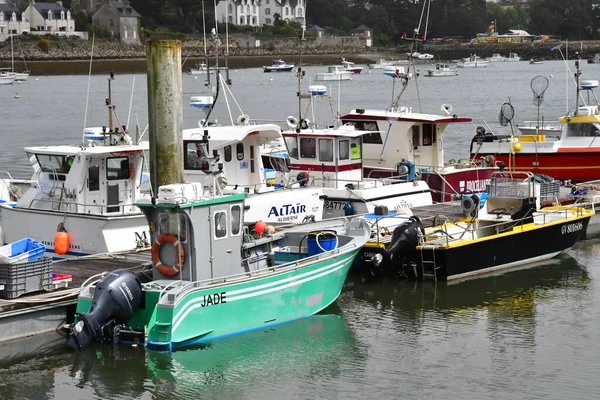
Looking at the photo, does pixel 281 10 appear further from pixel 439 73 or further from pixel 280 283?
pixel 280 283

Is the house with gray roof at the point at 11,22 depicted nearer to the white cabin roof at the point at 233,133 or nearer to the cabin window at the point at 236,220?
the white cabin roof at the point at 233,133

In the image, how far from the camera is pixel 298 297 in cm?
1708

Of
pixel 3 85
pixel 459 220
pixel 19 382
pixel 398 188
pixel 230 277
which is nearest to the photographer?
pixel 19 382

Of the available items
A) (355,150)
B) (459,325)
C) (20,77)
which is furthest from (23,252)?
(20,77)

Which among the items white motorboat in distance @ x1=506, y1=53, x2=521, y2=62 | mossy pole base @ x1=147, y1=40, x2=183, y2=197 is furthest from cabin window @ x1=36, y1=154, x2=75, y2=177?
white motorboat in distance @ x1=506, y1=53, x2=521, y2=62

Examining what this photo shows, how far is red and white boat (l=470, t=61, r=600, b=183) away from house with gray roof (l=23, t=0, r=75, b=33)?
105 metres

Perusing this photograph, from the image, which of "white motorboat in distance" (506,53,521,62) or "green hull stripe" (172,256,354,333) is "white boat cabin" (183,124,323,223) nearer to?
"green hull stripe" (172,256,354,333)

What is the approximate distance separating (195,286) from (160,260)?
0.83 meters

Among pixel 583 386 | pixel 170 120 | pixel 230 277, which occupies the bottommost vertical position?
pixel 583 386

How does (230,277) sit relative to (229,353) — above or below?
above

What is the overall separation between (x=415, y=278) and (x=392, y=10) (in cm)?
14269

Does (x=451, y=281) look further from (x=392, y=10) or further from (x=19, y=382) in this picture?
(x=392, y=10)

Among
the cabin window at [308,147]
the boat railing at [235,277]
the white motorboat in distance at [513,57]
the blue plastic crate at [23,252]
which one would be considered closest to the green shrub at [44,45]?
the white motorboat in distance at [513,57]

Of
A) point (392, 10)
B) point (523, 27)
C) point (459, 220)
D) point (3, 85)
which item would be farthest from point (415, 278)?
point (523, 27)
